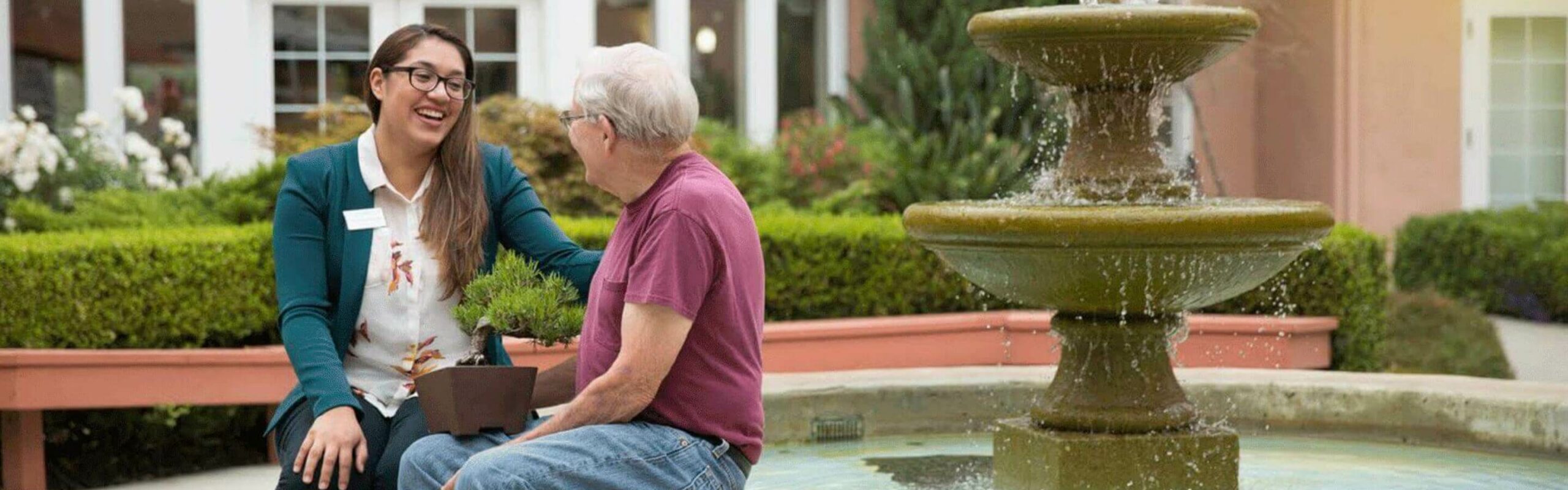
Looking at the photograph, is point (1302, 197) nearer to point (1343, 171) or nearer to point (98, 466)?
point (1343, 171)

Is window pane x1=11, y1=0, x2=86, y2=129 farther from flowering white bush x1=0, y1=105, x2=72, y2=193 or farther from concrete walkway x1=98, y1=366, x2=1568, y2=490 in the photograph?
concrete walkway x1=98, y1=366, x2=1568, y2=490

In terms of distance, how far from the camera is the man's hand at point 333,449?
3.80 m

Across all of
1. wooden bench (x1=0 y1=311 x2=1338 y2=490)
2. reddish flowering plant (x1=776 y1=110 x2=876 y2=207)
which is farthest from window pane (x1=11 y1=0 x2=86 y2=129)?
wooden bench (x1=0 y1=311 x2=1338 y2=490)

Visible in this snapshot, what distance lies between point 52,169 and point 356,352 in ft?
18.4

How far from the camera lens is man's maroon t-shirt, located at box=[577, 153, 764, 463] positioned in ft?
11.2

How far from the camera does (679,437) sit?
3.53 metres

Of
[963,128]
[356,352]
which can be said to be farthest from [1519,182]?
[356,352]

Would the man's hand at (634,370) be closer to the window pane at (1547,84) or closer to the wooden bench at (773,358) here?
the wooden bench at (773,358)

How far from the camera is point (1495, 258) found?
43.5 ft

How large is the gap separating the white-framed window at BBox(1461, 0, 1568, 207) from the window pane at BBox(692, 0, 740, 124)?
5474 mm

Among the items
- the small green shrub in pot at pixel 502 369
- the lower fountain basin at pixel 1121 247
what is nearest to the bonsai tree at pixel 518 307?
the small green shrub in pot at pixel 502 369

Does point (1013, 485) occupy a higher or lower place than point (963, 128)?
lower

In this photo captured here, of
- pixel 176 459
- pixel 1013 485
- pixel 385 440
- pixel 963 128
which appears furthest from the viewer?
pixel 963 128

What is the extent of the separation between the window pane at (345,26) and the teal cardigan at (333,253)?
8.15 m
